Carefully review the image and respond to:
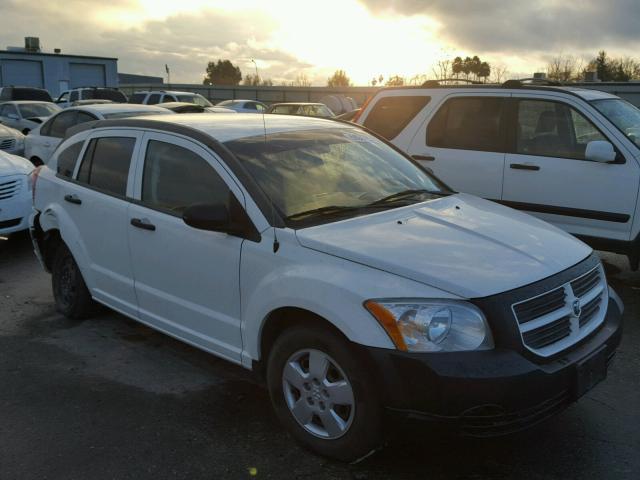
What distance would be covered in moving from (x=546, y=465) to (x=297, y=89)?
133ft

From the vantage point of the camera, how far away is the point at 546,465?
309cm

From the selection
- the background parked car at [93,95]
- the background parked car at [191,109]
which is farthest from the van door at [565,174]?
the background parked car at [93,95]

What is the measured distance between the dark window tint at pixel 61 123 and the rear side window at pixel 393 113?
5.98 meters

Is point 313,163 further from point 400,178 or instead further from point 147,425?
point 147,425

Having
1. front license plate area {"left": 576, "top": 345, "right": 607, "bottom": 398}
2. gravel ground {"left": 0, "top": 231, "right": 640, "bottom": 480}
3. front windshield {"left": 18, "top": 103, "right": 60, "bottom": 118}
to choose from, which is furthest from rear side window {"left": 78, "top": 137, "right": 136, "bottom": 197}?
front windshield {"left": 18, "top": 103, "right": 60, "bottom": 118}

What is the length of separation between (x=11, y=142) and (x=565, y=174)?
34.8ft

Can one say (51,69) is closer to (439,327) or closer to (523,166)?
(523,166)

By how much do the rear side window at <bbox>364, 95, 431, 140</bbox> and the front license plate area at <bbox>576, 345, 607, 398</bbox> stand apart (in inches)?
169

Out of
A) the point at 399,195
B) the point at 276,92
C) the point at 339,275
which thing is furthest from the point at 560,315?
the point at 276,92

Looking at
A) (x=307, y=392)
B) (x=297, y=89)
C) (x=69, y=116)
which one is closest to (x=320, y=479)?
(x=307, y=392)

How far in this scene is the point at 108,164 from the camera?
4.63m

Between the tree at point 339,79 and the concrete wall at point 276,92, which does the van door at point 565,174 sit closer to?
the concrete wall at point 276,92

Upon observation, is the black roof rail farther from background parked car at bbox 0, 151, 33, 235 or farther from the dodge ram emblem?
background parked car at bbox 0, 151, 33, 235

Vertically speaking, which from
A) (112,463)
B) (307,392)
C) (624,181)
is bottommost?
(112,463)
